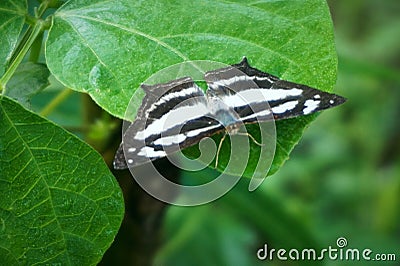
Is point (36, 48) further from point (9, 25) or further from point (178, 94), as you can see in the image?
point (178, 94)

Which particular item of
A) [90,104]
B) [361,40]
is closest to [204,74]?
[90,104]

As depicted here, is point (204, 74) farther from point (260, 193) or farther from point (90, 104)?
point (260, 193)

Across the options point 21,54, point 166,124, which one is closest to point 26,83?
point 21,54

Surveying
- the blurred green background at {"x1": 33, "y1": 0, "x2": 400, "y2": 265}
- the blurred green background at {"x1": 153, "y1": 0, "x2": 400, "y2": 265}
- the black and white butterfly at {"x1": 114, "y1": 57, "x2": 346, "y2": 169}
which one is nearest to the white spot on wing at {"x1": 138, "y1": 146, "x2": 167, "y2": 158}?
the black and white butterfly at {"x1": 114, "y1": 57, "x2": 346, "y2": 169}

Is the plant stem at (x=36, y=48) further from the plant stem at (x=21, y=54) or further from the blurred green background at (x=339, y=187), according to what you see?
the blurred green background at (x=339, y=187)

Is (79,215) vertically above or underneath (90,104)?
underneath

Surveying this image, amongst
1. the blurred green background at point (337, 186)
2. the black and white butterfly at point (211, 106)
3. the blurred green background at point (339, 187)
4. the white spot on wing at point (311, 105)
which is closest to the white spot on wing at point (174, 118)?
the black and white butterfly at point (211, 106)

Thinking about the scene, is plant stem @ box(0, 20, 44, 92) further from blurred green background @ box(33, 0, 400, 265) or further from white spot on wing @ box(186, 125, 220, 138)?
blurred green background @ box(33, 0, 400, 265)
